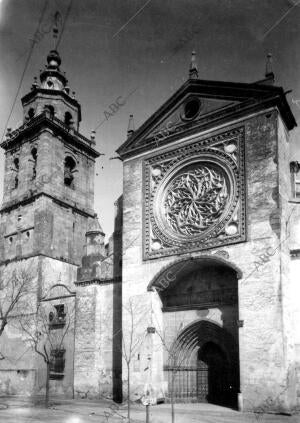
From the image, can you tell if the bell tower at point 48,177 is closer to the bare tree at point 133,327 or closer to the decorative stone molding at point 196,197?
the bare tree at point 133,327

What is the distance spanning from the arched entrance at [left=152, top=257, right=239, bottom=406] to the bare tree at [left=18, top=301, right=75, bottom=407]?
6.97 meters

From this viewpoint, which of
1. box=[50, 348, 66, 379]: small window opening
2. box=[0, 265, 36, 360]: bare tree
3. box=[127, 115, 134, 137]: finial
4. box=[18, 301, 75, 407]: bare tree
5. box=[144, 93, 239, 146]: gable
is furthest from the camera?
box=[0, 265, 36, 360]: bare tree

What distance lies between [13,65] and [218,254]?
34.3ft

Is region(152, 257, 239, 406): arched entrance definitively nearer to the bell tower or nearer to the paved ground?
the paved ground

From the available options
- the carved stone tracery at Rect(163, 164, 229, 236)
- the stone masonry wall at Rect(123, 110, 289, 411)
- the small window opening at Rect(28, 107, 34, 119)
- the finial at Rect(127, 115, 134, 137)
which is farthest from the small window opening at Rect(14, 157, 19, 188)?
the stone masonry wall at Rect(123, 110, 289, 411)

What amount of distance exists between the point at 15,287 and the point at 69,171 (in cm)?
946

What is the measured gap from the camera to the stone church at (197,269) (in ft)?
58.0

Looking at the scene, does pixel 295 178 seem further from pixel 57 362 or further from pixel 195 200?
pixel 57 362

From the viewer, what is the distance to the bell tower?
103 feet

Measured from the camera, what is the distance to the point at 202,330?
67.8 ft

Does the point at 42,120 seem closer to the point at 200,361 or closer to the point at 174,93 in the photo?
the point at 174,93

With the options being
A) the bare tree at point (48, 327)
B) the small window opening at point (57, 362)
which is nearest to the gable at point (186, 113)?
the bare tree at point (48, 327)

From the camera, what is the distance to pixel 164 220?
21828 mm

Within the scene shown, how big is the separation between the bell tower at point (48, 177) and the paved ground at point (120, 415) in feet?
40.6
